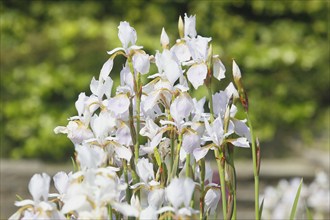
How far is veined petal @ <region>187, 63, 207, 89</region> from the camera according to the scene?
6.42 feet

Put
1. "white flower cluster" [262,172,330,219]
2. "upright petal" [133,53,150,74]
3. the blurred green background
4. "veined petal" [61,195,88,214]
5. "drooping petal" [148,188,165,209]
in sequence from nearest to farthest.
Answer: "veined petal" [61,195,88,214], "drooping petal" [148,188,165,209], "upright petal" [133,53,150,74], "white flower cluster" [262,172,330,219], the blurred green background

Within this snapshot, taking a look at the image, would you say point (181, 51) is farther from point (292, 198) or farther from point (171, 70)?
point (292, 198)

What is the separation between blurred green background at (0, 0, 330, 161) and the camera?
8617mm

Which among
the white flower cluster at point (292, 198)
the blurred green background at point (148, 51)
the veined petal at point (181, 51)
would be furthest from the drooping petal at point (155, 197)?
the blurred green background at point (148, 51)

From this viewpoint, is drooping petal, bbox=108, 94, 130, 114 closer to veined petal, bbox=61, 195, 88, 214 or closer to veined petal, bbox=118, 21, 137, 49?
veined petal, bbox=118, 21, 137, 49

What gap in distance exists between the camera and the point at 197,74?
6.46 ft

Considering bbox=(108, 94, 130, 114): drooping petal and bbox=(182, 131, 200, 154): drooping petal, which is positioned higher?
bbox=(108, 94, 130, 114): drooping petal

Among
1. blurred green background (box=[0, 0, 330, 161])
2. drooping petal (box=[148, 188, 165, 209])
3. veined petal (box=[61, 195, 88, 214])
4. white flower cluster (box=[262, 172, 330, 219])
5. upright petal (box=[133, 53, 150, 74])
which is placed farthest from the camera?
blurred green background (box=[0, 0, 330, 161])

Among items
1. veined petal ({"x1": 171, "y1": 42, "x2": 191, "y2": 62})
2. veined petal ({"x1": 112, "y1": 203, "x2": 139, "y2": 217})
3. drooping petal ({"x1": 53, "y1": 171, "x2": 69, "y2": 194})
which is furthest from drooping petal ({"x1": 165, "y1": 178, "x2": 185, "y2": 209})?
veined petal ({"x1": 171, "y1": 42, "x2": 191, "y2": 62})

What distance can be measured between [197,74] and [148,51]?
6722 millimetres

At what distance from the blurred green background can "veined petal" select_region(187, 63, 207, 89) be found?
6.51 m

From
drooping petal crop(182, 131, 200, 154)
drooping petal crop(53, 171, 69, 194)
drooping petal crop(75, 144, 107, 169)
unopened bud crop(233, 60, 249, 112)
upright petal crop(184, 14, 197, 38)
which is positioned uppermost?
upright petal crop(184, 14, 197, 38)

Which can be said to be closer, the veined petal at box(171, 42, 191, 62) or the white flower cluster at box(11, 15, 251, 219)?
the white flower cluster at box(11, 15, 251, 219)

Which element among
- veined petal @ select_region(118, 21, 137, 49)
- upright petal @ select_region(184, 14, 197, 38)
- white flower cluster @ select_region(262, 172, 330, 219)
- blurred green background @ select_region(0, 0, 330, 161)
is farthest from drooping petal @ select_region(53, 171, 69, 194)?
blurred green background @ select_region(0, 0, 330, 161)
